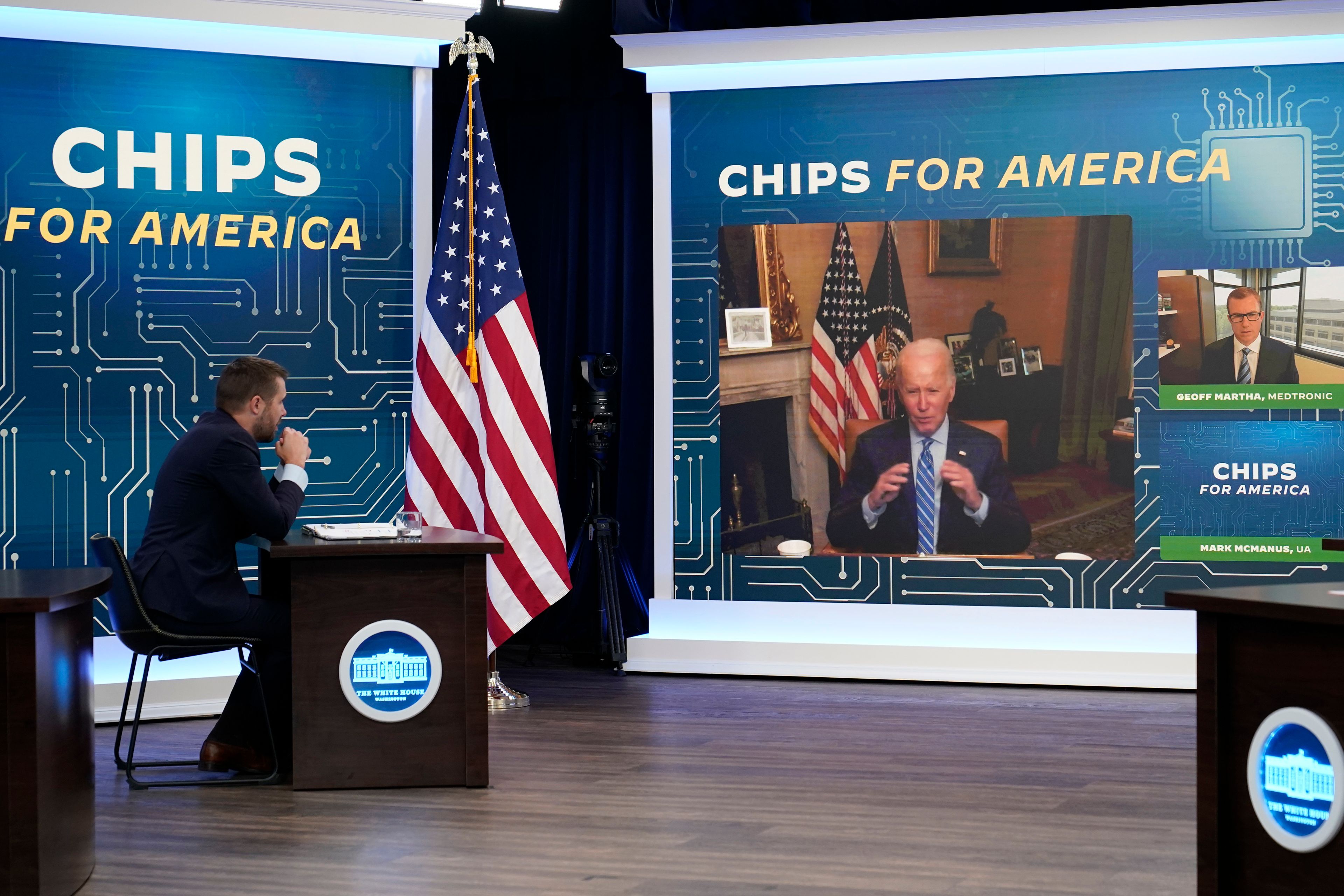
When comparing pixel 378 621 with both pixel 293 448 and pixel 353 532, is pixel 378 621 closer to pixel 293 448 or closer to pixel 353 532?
pixel 353 532

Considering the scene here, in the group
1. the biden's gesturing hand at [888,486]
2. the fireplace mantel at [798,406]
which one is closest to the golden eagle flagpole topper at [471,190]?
the fireplace mantel at [798,406]

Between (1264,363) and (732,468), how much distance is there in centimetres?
249

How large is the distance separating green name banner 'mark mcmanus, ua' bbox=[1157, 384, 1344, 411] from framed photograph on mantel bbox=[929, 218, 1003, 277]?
3.23 ft

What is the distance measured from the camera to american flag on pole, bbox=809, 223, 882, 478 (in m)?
6.24

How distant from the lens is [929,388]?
619cm

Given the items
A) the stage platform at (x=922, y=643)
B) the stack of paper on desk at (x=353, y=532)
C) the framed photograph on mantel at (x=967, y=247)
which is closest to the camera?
the stack of paper on desk at (x=353, y=532)

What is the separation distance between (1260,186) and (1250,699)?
400 cm

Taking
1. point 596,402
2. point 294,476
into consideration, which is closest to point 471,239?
point 596,402

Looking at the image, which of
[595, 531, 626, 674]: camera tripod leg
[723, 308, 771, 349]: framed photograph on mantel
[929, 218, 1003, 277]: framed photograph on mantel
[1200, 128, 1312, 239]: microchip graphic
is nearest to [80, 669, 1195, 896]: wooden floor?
[595, 531, 626, 674]: camera tripod leg

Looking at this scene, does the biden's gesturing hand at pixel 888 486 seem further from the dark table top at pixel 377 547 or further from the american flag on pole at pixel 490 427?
the dark table top at pixel 377 547

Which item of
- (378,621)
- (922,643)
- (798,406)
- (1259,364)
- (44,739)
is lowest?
(922,643)

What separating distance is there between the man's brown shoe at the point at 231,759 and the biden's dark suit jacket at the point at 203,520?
0.50 meters

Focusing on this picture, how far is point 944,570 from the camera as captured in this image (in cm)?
620

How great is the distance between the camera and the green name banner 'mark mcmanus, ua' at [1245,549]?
5.88 m
